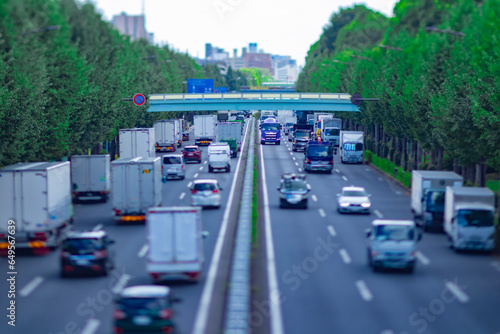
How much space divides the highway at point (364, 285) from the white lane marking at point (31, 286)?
29.0 feet

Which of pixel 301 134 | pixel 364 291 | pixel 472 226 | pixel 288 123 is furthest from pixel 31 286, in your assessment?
pixel 288 123

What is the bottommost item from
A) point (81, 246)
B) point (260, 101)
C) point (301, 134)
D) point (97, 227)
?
point (97, 227)

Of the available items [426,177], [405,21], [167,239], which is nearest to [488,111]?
[426,177]

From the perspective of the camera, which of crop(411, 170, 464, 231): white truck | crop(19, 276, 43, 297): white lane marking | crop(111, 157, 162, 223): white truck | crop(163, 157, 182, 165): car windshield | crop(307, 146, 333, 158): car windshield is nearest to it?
crop(19, 276, 43, 297): white lane marking

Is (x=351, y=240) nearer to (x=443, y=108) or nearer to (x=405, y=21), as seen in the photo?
(x=443, y=108)

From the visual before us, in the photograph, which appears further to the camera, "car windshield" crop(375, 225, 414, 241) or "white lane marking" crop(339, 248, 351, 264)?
"white lane marking" crop(339, 248, 351, 264)

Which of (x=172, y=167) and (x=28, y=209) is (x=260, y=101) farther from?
(x=28, y=209)

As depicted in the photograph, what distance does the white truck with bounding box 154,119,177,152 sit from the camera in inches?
3647

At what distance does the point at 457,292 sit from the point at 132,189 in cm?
2010

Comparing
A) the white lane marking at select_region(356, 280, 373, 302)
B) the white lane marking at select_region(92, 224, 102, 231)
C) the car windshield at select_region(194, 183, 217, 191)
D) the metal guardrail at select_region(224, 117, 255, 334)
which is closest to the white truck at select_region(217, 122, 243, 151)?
the car windshield at select_region(194, 183, 217, 191)

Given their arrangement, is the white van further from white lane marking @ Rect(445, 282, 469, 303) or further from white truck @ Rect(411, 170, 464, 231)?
white lane marking @ Rect(445, 282, 469, 303)

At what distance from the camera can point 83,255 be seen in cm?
2764

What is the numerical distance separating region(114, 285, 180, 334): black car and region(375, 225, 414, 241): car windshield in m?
12.5

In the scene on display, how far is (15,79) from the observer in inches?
1661
